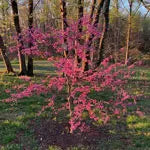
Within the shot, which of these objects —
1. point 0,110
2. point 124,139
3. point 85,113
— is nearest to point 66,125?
point 85,113

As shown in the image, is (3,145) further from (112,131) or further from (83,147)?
(112,131)

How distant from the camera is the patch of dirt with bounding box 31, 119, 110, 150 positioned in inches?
169

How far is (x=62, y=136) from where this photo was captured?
4.60 m

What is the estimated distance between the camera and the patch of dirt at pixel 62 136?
169 inches

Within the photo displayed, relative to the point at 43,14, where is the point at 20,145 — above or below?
below

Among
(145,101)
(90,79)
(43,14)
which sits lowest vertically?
(145,101)

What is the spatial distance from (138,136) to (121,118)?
1.08m

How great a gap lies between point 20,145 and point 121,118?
2.64 metres

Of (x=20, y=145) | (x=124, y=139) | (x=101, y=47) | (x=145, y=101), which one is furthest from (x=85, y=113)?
(x=101, y=47)

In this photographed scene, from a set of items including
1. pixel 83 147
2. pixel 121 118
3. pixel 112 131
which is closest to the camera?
pixel 83 147

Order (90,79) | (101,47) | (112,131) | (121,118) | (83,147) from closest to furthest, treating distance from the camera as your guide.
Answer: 1. (83,147)
2. (90,79)
3. (112,131)
4. (121,118)
5. (101,47)

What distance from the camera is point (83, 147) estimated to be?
13.6ft

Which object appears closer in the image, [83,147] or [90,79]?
[83,147]

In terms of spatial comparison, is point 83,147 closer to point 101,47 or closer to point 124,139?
point 124,139
